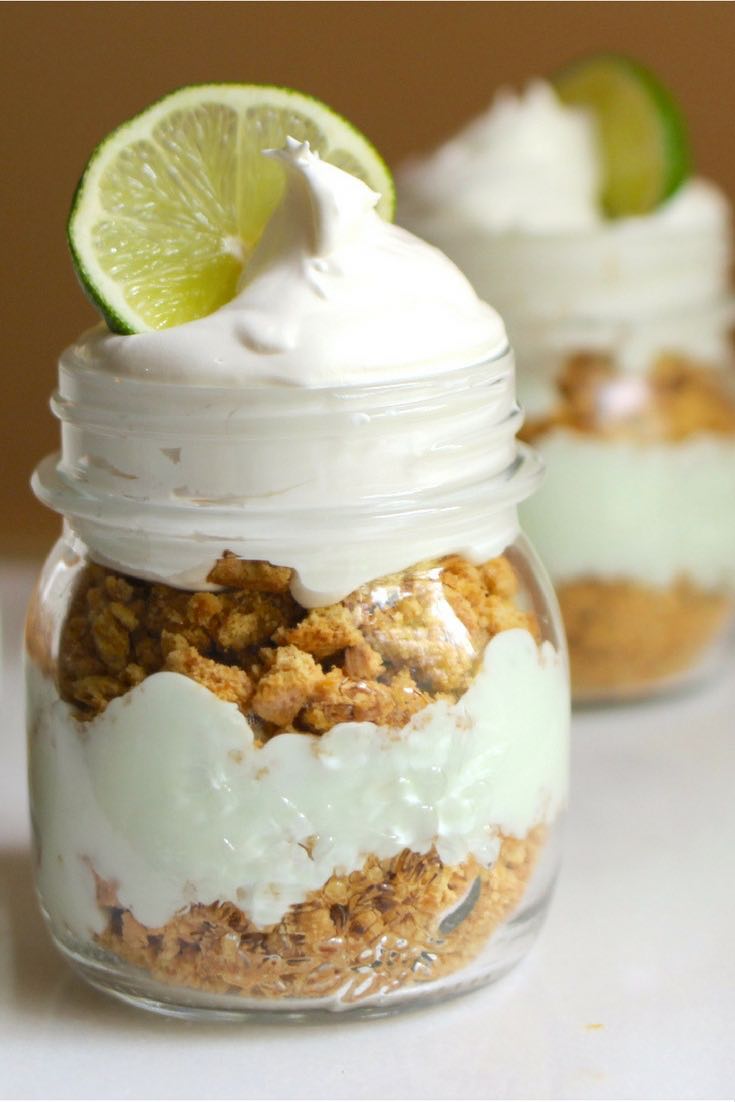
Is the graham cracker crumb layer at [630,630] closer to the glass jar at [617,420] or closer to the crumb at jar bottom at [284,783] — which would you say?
the glass jar at [617,420]

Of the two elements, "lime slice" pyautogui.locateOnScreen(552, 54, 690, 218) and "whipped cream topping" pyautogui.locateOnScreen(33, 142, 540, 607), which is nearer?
"whipped cream topping" pyautogui.locateOnScreen(33, 142, 540, 607)

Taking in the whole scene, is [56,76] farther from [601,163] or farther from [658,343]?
[658,343]

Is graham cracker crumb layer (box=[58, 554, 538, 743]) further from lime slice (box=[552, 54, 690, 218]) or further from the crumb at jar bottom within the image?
lime slice (box=[552, 54, 690, 218])

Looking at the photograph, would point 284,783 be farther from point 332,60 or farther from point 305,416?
point 332,60

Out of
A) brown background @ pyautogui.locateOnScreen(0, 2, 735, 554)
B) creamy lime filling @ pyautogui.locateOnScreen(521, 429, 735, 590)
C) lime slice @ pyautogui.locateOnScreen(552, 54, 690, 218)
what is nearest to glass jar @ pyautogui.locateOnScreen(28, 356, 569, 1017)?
creamy lime filling @ pyautogui.locateOnScreen(521, 429, 735, 590)

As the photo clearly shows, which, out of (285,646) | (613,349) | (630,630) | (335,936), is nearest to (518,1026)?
(335,936)

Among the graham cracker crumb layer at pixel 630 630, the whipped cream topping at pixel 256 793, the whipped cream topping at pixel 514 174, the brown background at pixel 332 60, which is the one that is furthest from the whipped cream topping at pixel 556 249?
the whipped cream topping at pixel 256 793
